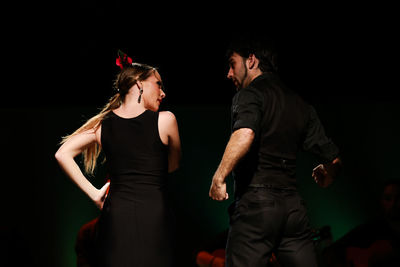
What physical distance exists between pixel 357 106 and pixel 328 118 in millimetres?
276

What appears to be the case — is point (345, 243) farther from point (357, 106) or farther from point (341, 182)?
point (357, 106)

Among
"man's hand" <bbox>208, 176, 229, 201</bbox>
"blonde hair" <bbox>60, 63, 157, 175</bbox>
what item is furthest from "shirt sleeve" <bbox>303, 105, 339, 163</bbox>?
"blonde hair" <bbox>60, 63, 157, 175</bbox>

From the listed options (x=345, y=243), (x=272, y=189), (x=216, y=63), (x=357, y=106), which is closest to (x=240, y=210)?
(x=272, y=189)

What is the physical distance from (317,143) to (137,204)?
2.73 ft

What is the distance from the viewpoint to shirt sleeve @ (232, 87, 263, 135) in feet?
5.92

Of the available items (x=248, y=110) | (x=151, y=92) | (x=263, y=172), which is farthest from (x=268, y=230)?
(x=151, y=92)

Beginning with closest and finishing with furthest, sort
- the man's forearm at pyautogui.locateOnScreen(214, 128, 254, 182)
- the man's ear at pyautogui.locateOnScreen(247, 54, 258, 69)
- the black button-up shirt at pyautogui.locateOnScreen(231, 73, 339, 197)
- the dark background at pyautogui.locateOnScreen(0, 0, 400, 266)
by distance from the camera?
the man's forearm at pyautogui.locateOnScreen(214, 128, 254, 182) < the black button-up shirt at pyautogui.locateOnScreen(231, 73, 339, 197) < the man's ear at pyautogui.locateOnScreen(247, 54, 258, 69) < the dark background at pyautogui.locateOnScreen(0, 0, 400, 266)

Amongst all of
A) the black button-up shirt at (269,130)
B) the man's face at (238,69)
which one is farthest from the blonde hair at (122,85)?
the black button-up shirt at (269,130)

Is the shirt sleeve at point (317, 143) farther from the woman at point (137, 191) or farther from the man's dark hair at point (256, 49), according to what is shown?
the woman at point (137, 191)

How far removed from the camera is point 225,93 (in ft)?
13.7

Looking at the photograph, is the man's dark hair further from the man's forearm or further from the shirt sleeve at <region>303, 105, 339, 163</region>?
the man's forearm

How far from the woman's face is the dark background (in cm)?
186

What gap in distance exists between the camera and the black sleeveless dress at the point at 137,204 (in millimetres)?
1948

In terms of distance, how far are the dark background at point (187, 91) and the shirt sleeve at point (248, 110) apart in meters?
2.06
